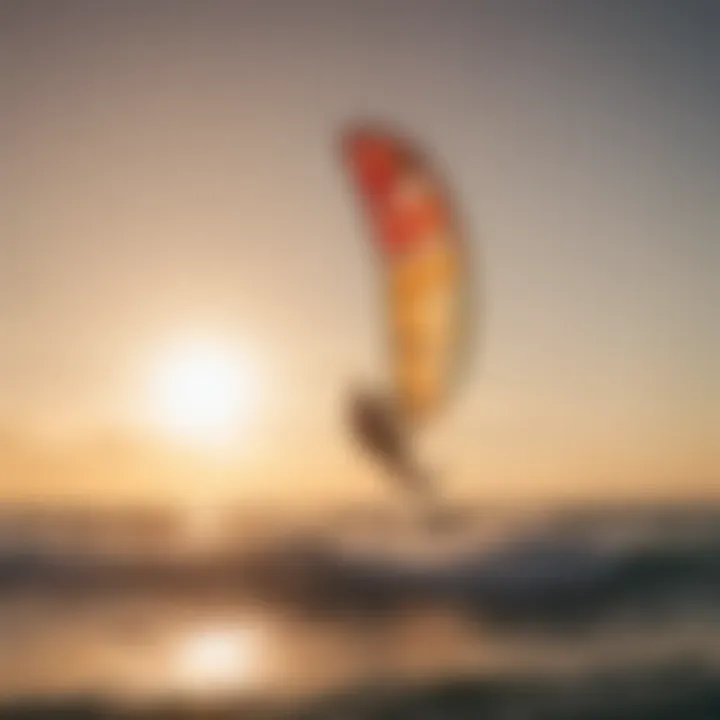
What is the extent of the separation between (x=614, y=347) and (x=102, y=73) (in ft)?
2.23

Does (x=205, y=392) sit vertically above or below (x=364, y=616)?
above

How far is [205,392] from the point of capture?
1.32 meters

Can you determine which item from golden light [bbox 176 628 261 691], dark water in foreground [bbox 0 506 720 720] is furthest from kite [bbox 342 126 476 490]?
golden light [bbox 176 628 261 691]

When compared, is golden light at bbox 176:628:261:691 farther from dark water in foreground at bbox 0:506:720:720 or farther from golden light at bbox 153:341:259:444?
golden light at bbox 153:341:259:444

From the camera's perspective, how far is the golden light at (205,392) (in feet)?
4.32

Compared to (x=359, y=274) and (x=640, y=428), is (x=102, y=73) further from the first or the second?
(x=640, y=428)

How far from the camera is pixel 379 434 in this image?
1314 mm

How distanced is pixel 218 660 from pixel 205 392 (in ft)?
0.98

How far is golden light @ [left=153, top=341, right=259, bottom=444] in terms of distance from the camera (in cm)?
132

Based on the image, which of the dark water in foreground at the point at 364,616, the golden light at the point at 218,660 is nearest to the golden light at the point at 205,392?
the dark water in foreground at the point at 364,616

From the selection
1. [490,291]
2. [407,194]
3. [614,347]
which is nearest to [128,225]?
[407,194]

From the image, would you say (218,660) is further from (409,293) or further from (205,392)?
(409,293)

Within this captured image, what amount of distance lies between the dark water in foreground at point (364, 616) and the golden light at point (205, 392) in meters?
0.11

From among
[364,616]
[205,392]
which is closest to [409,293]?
[205,392]
